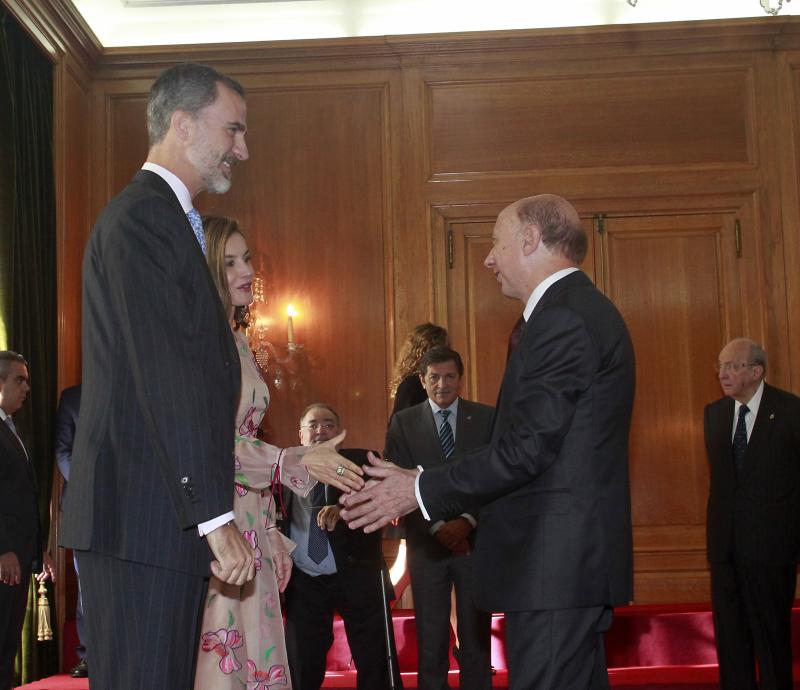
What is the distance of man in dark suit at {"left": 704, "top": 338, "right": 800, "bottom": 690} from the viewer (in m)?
5.09

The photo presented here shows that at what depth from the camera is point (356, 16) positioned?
7.73 metres

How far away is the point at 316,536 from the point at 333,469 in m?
1.69

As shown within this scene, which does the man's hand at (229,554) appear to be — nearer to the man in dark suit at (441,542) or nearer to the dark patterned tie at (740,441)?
the man in dark suit at (441,542)

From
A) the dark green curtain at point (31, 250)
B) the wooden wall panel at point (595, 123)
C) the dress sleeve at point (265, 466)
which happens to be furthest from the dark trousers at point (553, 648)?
the wooden wall panel at point (595, 123)

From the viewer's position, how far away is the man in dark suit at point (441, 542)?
4895mm

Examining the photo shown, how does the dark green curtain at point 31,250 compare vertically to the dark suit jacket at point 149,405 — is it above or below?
above

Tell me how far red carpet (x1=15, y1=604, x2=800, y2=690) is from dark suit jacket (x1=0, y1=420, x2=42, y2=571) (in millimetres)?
1383

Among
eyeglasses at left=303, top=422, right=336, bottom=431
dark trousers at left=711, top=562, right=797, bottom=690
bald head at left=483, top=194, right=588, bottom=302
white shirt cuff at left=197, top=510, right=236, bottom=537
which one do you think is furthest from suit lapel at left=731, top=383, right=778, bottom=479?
white shirt cuff at left=197, top=510, right=236, bottom=537

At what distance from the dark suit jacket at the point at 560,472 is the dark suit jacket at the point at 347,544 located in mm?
1905

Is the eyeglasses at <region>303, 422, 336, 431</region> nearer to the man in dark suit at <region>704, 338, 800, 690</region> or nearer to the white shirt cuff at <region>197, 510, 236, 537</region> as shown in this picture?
the man in dark suit at <region>704, 338, 800, 690</region>

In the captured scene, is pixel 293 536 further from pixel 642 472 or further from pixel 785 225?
→ pixel 785 225

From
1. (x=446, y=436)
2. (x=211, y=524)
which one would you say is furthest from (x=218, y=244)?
(x=446, y=436)

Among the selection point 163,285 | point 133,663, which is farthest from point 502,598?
point 163,285

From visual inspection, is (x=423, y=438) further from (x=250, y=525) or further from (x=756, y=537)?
(x=250, y=525)
